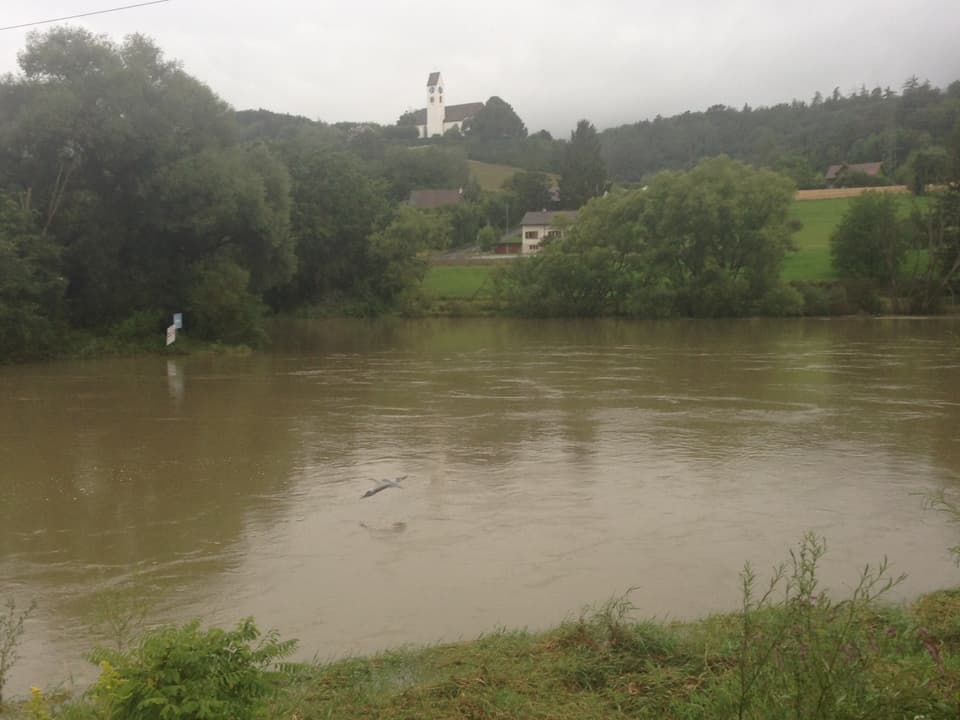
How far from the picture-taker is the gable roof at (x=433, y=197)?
94750 millimetres

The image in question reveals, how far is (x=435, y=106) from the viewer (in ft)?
600

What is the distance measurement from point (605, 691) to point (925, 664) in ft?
5.71

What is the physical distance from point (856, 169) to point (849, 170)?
351cm

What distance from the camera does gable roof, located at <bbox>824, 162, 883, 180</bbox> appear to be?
89688 millimetres

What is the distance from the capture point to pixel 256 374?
25062mm

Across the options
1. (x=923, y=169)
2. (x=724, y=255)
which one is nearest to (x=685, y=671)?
(x=724, y=255)

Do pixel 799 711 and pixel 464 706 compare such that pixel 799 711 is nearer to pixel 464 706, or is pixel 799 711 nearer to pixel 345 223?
pixel 464 706

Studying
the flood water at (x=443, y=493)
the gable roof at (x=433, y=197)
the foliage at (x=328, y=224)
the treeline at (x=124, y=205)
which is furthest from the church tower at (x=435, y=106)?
the flood water at (x=443, y=493)

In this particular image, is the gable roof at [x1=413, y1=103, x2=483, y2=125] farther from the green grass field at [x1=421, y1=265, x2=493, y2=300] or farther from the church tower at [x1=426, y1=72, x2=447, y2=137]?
the green grass field at [x1=421, y1=265, x2=493, y2=300]

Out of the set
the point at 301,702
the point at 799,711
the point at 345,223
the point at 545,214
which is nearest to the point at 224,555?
the point at 301,702

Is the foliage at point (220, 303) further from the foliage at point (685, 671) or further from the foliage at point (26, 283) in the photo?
the foliage at point (685, 671)

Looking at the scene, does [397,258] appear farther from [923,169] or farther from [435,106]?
[435,106]

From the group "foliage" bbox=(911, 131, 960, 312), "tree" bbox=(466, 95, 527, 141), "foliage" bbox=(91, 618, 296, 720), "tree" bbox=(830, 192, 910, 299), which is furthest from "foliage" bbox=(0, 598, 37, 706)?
"tree" bbox=(466, 95, 527, 141)

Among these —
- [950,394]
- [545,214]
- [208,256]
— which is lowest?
[950,394]
